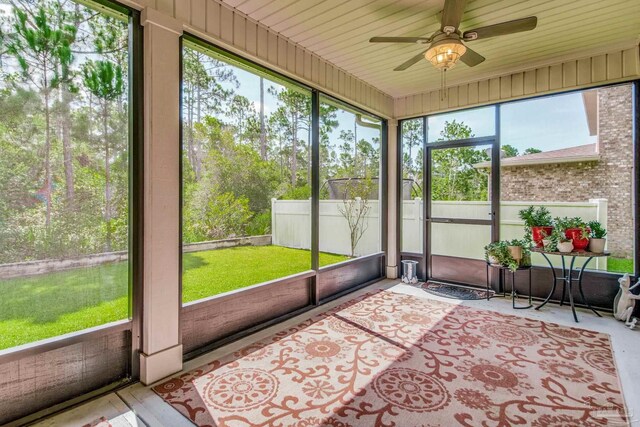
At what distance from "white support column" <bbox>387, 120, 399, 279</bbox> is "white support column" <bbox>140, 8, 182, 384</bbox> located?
3.65 m

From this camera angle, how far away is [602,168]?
384 centimetres

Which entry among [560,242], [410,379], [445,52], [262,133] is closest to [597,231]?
[560,242]

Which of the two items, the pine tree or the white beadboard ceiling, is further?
the white beadboard ceiling

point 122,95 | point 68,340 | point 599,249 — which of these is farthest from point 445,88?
point 68,340

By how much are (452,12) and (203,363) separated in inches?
130

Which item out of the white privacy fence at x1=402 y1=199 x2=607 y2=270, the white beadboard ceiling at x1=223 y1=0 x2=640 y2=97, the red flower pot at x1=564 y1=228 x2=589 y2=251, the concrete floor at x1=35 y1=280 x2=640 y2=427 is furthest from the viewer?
the white privacy fence at x1=402 y1=199 x2=607 y2=270

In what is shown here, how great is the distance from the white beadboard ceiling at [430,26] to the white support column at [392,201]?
1.36 meters

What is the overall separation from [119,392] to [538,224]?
4485mm

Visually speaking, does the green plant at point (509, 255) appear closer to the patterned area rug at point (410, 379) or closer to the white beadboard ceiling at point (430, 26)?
the patterned area rug at point (410, 379)

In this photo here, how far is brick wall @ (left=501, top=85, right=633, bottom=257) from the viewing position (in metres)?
3.69

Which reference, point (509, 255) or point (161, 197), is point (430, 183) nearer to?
point (509, 255)

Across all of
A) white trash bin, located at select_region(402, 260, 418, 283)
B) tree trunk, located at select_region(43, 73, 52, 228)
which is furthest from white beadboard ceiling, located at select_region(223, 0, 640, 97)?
white trash bin, located at select_region(402, 260, 418, 283)

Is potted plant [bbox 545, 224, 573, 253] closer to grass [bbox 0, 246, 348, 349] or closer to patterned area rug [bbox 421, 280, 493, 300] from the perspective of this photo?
patterned area rug [bbox 421, 280, 493, 300]

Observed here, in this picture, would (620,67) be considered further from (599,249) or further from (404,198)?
(404,198)
